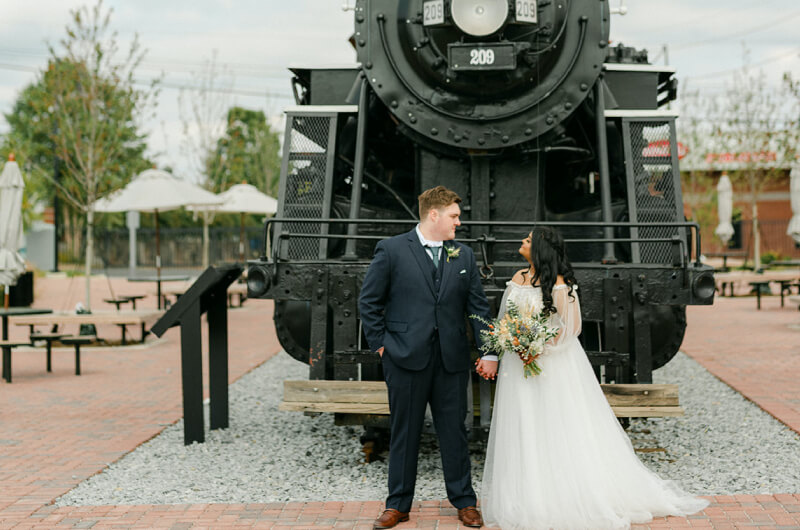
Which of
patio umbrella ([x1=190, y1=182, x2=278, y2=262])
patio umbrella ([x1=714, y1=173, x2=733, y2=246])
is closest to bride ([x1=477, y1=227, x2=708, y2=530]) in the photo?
patio umbrella ([x1=190, y1=182, x2=278, y2=262])

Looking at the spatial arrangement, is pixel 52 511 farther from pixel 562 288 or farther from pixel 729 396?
pixel 729 396

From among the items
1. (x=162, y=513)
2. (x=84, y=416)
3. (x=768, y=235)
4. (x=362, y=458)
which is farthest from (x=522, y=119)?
(x=768, y=235)

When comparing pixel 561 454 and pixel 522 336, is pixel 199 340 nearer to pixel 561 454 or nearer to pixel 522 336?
pixel 522 336

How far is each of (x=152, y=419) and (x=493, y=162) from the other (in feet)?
12.4

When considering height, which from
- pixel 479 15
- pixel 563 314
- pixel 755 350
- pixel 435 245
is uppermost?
pixel 479 15

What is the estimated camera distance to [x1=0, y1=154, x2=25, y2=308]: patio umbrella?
1130 cm

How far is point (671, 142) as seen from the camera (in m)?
6.11

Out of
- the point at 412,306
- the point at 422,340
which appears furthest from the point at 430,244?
the point at 422,340

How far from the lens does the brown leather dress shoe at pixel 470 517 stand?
14.6 ft

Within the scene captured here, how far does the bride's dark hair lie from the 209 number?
171 cm

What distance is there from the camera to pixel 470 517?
4477 millimetres

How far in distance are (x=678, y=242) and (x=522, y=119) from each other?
145 cm

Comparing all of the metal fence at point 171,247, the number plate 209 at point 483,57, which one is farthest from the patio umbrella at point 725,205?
the metal fence at point 171,247

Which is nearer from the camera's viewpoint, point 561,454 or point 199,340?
point 561,454
